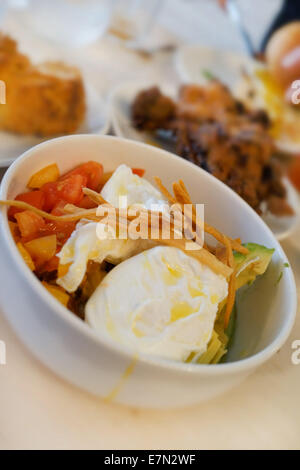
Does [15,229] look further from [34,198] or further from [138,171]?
[138,171]

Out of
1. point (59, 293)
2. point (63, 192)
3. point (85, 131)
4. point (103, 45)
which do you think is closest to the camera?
point (59, 293)

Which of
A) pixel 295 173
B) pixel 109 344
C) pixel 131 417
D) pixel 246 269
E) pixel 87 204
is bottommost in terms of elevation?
pixel 131 417

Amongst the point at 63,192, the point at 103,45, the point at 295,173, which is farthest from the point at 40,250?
the point at 103,45

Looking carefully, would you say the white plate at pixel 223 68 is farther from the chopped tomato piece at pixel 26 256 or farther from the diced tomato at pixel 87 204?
the chopped tomato piece at pixel 26 256

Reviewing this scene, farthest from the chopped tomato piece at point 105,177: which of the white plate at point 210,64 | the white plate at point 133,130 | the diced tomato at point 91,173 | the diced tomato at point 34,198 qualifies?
the white plate at point 210,64

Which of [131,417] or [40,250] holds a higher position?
[40,250]

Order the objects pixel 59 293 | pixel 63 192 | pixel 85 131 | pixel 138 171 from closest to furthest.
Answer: pixel 59 293
pixel 63 192
pixel 138 171
pixel 85 131

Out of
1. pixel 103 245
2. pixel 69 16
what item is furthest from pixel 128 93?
pixel 103 245
